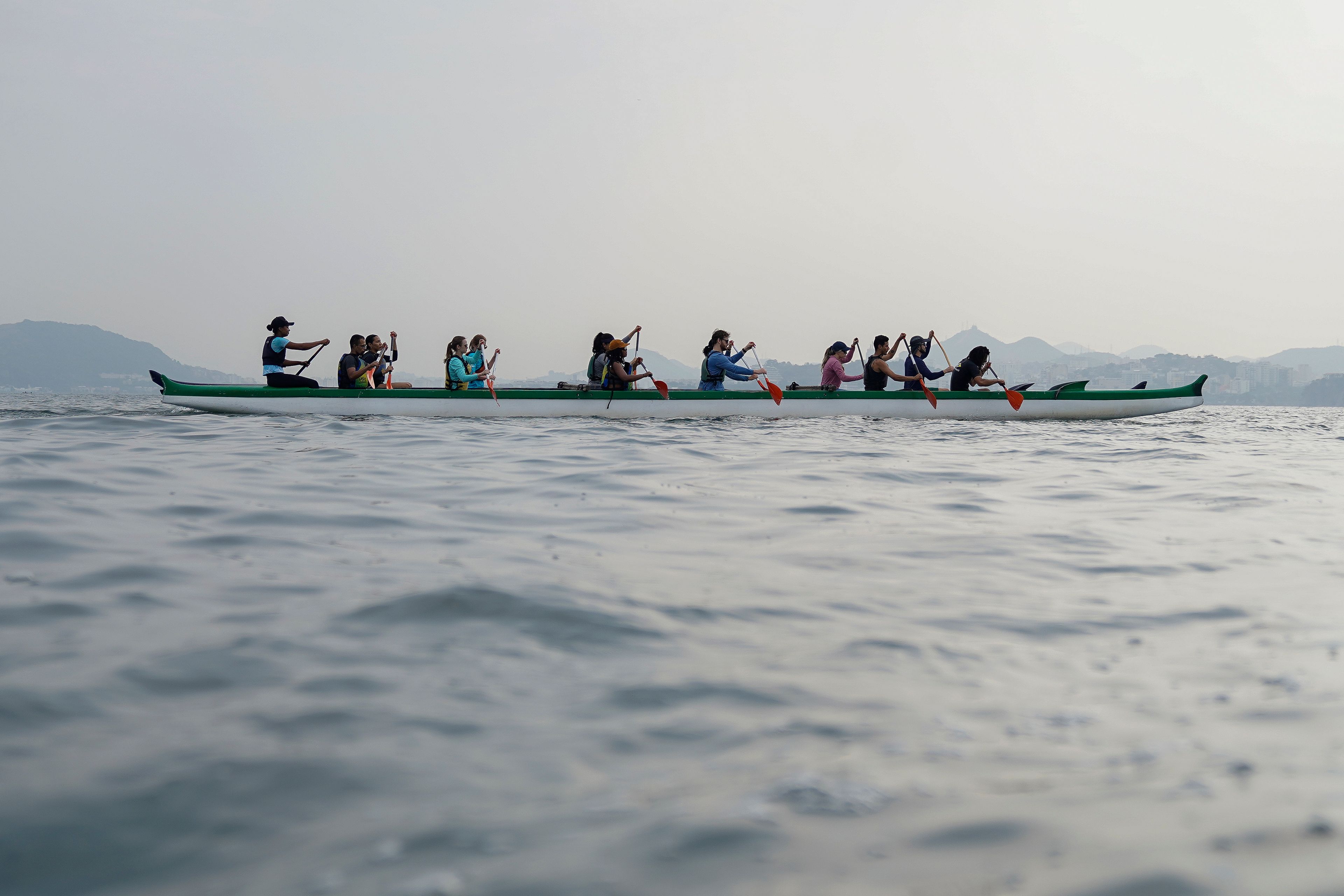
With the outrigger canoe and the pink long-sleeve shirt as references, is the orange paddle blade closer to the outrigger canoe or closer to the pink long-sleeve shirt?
the outrigger canoe

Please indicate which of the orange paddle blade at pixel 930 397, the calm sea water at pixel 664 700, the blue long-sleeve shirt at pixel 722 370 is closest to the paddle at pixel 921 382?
the orange paddle blade at pixel 930 397

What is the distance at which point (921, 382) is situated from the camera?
19922mm

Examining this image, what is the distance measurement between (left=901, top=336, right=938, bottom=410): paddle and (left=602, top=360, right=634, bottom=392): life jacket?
665cm

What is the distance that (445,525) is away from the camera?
6.53 meters

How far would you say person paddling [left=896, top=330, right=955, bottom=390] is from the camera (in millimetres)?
19859

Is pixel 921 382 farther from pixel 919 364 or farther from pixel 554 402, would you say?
pixel 554 402

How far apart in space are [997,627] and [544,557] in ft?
9.05

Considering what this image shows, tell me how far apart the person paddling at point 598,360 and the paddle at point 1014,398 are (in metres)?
8.87

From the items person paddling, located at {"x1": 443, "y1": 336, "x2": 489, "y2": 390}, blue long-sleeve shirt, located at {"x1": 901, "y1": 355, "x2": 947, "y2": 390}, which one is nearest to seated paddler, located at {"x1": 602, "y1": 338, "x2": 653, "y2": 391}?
person paddling, located at {"x1": 443, "y1": 336, "x2": 489, "y2": 390}

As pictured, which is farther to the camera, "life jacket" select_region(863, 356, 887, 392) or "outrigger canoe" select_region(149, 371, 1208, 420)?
"life jacket" select_region(863, 356, 887, 392)

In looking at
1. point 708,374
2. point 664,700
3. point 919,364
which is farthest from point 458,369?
point 664,700

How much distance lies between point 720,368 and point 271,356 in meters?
10.1

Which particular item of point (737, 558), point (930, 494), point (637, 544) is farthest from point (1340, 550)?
point (637, 544)

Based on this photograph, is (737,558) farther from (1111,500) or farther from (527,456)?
(527,456)
